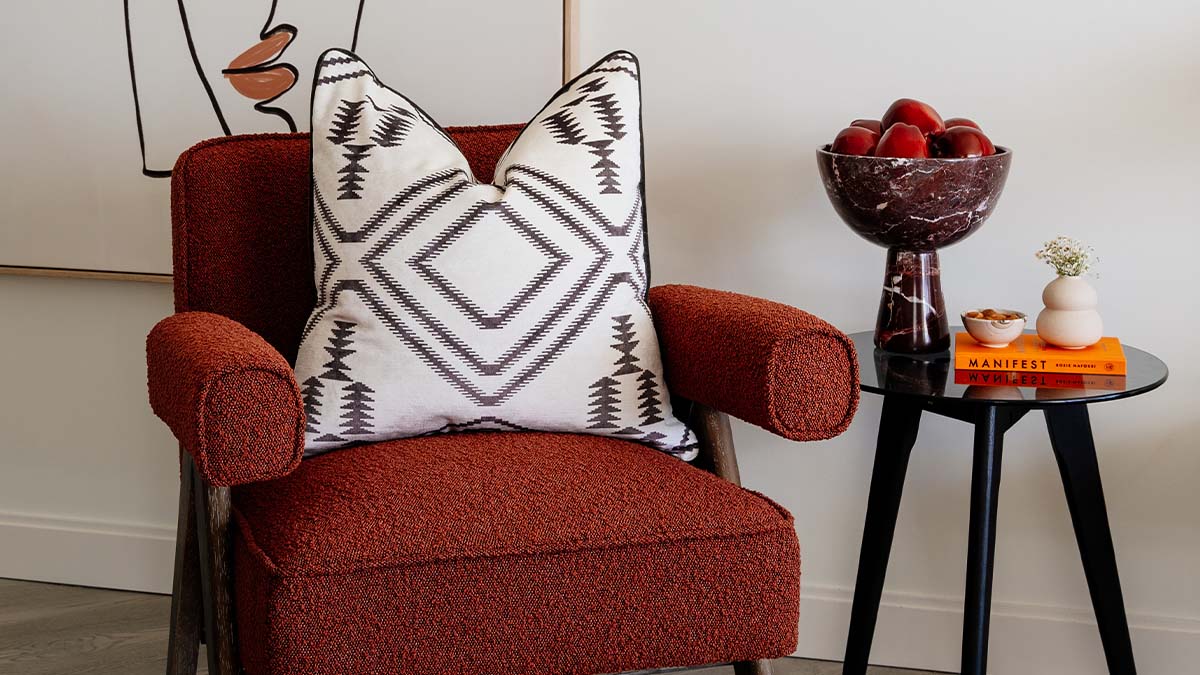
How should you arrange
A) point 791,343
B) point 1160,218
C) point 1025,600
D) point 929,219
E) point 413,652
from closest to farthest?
1. point 413,652
2. point 791,343
3. point 929,219
4. point 1160,218
5. point 1025,600

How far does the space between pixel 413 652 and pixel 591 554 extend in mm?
179

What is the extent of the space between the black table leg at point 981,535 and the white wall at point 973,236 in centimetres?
46

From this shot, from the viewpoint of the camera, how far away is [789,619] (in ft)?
3.68

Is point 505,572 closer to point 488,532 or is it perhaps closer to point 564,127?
point 488,532

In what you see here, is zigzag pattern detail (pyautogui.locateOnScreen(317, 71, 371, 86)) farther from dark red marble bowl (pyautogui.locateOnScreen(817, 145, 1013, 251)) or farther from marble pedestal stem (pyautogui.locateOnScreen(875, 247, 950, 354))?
marble pedestal stem (pyautogui.locateOnScreen(875, 247, 950, 354))

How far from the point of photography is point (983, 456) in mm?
1316

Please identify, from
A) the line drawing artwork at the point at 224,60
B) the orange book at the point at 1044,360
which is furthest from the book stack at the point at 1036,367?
the line drawing artwork at the point at 224,60

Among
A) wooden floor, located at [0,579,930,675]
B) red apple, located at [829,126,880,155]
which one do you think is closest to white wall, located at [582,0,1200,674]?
wooden floor, located at [0,579,930,675]

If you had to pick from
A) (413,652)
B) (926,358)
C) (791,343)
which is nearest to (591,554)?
(413,652)

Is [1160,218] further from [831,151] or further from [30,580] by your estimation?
[30,580]

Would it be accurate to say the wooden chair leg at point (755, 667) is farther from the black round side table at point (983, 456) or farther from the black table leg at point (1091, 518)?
the black table leg at point (1091, 518)

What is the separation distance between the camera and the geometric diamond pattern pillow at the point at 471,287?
4.17ft

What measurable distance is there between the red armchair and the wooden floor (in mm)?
638

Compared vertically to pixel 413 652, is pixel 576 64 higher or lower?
higher
